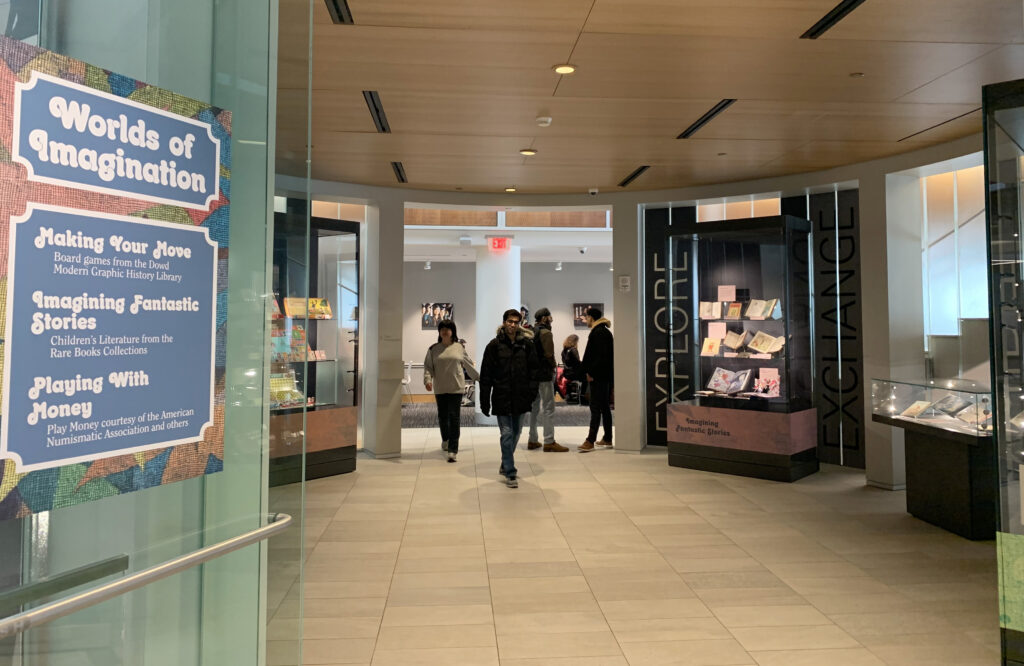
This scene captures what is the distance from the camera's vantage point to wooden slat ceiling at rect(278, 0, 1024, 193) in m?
3.65

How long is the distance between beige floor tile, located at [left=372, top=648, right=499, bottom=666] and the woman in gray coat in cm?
490

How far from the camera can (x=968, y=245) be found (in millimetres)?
6707

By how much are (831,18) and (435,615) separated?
3804 millimetres

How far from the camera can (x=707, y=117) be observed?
5559 millimetres

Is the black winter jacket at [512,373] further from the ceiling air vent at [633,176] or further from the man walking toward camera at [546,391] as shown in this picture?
the ceiling air vent at [633,176]

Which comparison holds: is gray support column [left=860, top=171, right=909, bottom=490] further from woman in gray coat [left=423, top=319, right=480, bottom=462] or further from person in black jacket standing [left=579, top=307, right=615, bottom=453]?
woman in gray coat [left=423, top=319, right=480, bottom=462]

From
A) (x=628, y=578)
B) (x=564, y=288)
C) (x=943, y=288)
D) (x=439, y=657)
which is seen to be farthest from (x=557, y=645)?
(x=564, y=288)

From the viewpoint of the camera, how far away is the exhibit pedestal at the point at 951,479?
16.4 ft

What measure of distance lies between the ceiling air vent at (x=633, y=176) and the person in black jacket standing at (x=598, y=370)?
158cm

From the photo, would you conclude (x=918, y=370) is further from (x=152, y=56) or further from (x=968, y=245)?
(x=152, y=56)

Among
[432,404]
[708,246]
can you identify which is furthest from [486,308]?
[708,246]

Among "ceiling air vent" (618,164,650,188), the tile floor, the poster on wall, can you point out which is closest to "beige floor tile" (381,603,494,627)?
the tile floor

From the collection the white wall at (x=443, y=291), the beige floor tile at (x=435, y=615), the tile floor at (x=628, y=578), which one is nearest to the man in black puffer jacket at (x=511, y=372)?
the tile floor at (x=628, y=578)

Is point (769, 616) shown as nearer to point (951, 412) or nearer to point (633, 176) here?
point (951, 412)
